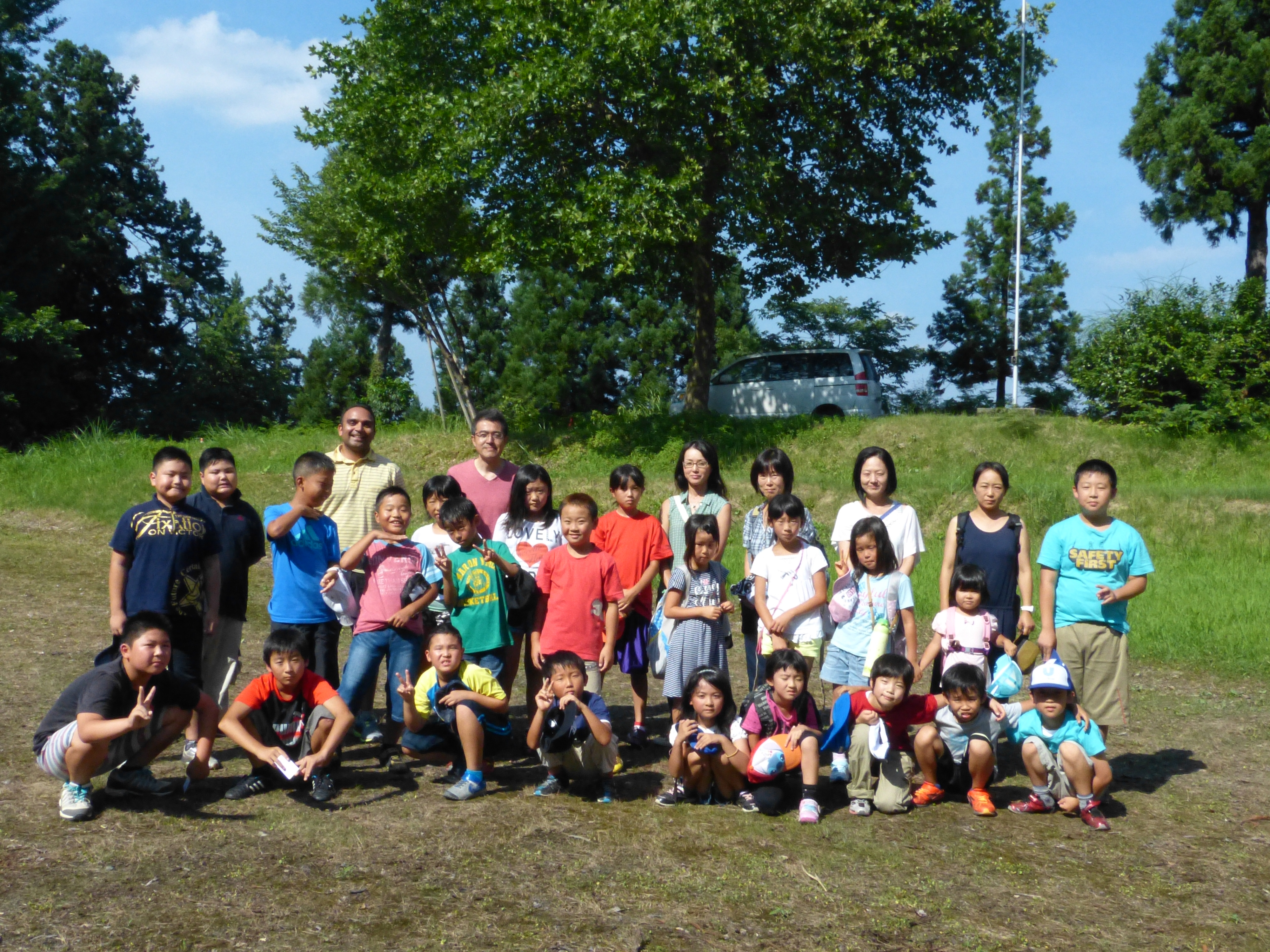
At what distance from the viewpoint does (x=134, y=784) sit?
4.64 meters

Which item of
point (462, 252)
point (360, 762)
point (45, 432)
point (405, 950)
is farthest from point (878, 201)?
point (45, 432)

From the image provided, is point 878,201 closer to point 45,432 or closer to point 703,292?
point 703,292

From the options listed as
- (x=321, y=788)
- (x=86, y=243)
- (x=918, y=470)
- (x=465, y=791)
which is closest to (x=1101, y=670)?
(x=465, y=791)

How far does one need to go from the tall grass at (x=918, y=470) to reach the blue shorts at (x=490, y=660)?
17.8 feet

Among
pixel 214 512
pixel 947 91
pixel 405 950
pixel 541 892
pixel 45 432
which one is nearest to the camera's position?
pixel 405 950

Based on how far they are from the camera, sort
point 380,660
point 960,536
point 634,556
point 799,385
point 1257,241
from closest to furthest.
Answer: point 380,660 < point 960,536 < point 634,556 < point 799,385 < point 1257,241

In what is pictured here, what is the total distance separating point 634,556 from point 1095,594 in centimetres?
232

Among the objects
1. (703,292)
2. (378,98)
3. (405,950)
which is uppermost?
(378,98)

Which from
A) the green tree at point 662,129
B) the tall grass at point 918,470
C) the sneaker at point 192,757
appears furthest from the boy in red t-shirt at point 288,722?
the green tree at point 662,129

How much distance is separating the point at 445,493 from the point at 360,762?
145cm

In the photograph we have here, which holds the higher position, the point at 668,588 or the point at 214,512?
the point at 214,512

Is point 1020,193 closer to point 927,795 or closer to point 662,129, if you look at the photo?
point 662,129

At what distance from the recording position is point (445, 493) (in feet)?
18.5

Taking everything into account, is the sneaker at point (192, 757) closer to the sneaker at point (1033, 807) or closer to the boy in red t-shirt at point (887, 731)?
the boy in red t-shirt at point (887, 731)
